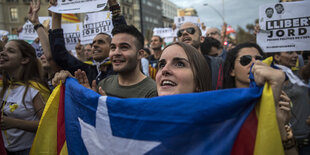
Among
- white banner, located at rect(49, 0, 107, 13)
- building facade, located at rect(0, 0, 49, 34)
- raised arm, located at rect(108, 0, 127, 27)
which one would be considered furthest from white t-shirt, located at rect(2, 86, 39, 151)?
building facade, located at rect(0, 0, 49, 34)

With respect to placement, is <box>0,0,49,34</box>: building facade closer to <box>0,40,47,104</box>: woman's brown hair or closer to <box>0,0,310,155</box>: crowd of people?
<box>0,40,47,104</box>: woman's brown hair

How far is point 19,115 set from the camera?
255 cm

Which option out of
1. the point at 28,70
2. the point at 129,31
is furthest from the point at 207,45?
the point at 28,70

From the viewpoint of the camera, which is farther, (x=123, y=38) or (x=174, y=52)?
(x=123, y=38)

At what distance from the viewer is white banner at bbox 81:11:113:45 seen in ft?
14.9

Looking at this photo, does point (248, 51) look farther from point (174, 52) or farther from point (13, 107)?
point (13, 107)

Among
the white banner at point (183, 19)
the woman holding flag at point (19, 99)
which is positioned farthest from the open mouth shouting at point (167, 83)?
the white banner at point (183, 19)

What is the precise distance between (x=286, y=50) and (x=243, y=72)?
53.8 inches

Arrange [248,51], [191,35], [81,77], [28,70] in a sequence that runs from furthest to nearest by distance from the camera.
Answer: [191,35] → [28,70] → [248,51] → [81,77]

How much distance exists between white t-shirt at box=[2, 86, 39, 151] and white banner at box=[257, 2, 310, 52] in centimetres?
332

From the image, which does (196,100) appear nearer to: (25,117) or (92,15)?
(25,117)

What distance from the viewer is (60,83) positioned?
7.39 feet

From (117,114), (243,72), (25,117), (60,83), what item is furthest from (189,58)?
(25,117)

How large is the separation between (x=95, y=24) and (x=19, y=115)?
9.11 feet
